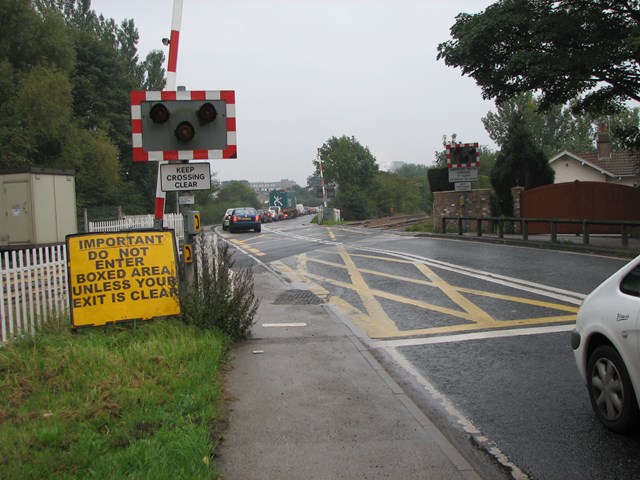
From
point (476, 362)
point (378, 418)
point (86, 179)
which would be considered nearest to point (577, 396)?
point (476, 362)

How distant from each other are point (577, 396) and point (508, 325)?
2767 millimetres

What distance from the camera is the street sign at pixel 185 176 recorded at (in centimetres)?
721

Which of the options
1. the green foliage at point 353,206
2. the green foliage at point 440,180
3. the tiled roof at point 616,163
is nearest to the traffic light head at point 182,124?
the green foliage at point 440,180

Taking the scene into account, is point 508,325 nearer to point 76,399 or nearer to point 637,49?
point 76,399

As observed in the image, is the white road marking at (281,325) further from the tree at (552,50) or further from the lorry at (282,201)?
the lorry at (282,201)

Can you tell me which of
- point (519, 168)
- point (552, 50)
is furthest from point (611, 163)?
point (552, 50)

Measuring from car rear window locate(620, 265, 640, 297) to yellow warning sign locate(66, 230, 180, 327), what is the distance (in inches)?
187

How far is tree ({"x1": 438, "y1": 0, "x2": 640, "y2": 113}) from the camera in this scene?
50.8 feet

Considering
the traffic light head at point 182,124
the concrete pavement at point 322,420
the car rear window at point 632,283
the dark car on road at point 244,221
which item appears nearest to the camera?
the concrete pavement at point 322,420

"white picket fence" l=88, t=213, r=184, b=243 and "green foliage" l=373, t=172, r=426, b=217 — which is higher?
"green foliage" l=373, t=172, r=426, b=217

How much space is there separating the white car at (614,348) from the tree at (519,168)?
2171 cm

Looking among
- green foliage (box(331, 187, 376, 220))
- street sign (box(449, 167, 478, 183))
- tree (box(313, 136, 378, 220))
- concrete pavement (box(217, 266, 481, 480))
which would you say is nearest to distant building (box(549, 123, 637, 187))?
street sign (box(449, 167, 478, 183))

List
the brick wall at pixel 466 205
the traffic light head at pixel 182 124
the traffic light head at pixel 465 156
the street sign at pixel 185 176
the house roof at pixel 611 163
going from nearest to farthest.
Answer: the traffic light head at pixel 182 124
the street sign at pixel 185 176
the traffic light head at pixel 465 156
the brick wall at pixel 466 205
the house roof at pixel 611 163

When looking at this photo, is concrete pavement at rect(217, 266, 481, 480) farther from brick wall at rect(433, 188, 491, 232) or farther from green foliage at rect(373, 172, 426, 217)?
green foliage at rect(373, 172, 426, 217)
